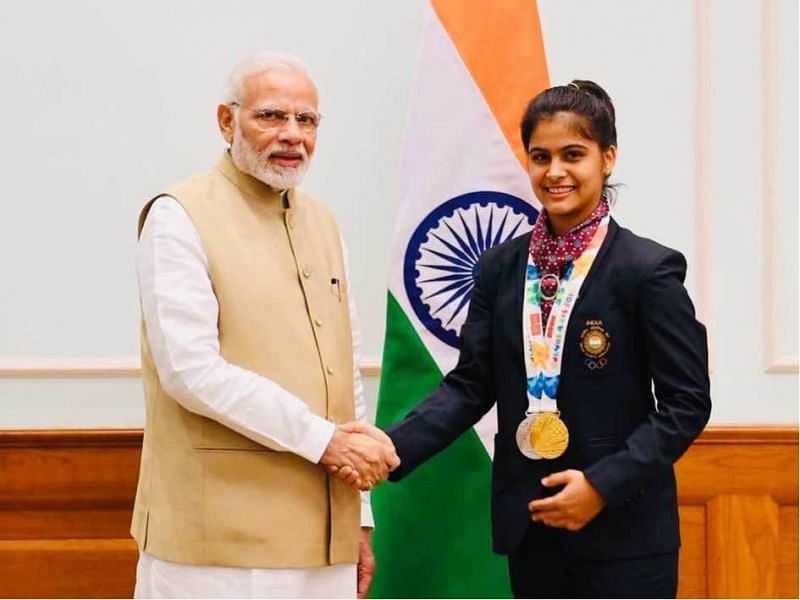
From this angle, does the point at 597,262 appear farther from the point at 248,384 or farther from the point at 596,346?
the point at 248,384

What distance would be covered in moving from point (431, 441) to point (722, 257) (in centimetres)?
132

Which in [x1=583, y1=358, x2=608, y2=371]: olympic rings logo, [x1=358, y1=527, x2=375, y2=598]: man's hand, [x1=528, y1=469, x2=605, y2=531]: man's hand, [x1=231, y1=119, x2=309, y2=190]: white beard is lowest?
[x1=358, y1=527, x2=375, y2=598]: man's hand

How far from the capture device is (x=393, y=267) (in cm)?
274

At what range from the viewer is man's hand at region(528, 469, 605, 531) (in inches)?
76.9

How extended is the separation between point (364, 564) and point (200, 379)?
0.64m

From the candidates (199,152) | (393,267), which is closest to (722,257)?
(393,267)

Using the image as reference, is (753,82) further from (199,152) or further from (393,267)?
(199,152)

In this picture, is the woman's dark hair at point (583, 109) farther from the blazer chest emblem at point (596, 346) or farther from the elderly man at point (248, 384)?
the elderly man at point (248, 384)

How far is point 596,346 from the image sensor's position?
2008 mm

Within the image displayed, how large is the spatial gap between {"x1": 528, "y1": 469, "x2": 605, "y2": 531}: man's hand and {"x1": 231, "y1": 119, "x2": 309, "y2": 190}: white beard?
782 millimetres

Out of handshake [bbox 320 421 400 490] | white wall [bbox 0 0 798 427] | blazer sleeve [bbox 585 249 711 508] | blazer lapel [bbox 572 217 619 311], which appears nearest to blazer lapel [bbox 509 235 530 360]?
blazer lapel [bbox 572 217 619 311]

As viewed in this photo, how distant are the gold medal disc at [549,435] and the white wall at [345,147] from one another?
116 centimetres

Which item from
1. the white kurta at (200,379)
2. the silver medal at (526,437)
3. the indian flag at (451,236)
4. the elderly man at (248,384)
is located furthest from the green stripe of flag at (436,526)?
the silver medal at (526,437)

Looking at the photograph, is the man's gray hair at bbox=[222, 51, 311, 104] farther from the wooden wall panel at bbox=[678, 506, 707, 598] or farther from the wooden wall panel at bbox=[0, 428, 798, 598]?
the wooden wall panel at bbox=[678, 506, 707, 598]
